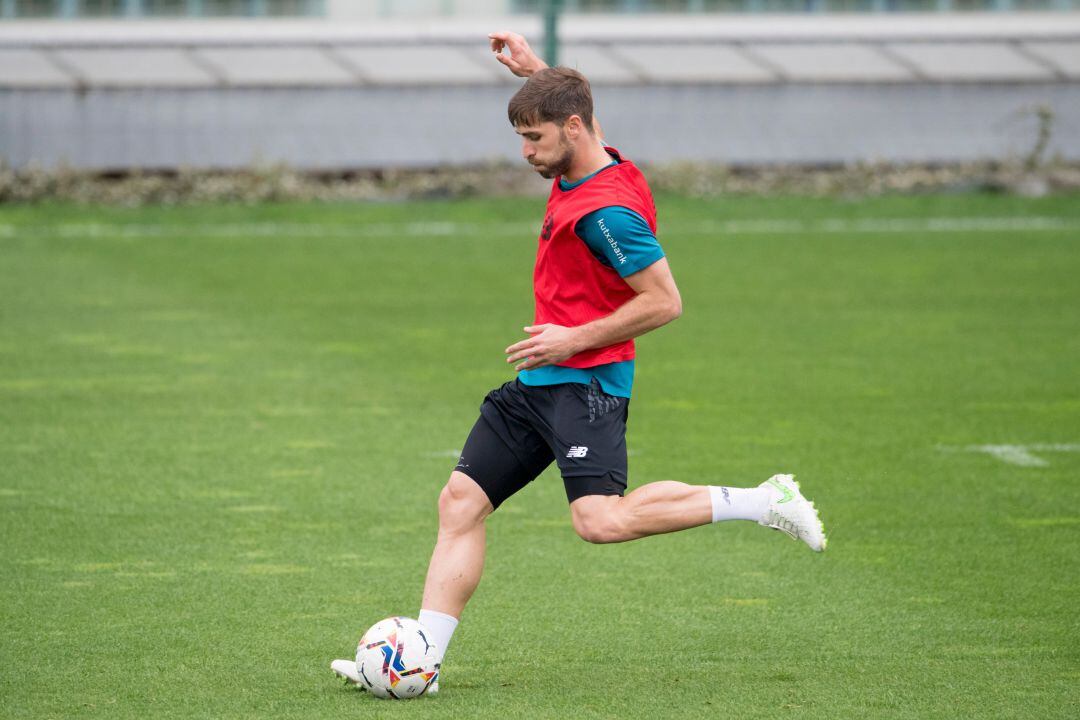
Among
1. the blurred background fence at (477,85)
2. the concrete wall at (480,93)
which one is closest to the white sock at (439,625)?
the concrete wall at (480,93)

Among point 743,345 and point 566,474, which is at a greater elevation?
point 566,474

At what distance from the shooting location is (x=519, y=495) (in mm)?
8766

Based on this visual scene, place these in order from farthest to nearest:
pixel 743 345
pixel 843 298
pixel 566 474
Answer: pixel 843 298
pixel 743 345
pixel 566 474

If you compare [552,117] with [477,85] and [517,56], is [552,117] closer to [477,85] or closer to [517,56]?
[517,56]

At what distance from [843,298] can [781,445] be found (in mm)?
6540

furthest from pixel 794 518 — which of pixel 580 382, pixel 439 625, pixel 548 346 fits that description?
pixel 439 625

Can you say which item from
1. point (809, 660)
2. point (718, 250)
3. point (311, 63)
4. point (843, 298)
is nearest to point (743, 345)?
point (843, 298)

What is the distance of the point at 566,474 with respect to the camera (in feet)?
18.4

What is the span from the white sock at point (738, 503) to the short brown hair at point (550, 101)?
132 cm

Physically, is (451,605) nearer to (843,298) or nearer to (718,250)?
(843,298)

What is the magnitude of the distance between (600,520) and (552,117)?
134 cm

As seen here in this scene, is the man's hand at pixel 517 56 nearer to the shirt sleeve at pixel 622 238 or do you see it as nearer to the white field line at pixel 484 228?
the shirt sleeve at pixel 622 238

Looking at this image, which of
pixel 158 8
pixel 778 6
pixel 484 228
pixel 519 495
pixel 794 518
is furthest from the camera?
pixel 778 6

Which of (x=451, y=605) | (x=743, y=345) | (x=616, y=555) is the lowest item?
(x=743, y=345)
